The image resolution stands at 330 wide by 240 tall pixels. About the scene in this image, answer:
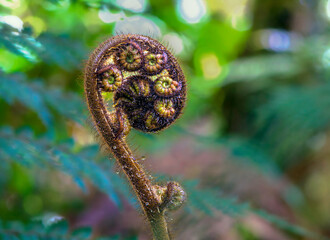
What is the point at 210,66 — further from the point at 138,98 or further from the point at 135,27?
the point at 138,98

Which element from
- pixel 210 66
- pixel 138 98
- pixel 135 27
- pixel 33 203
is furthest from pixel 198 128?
pixel 138 98

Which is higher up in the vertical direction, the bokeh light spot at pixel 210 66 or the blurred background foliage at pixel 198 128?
the bokeh light spot at pixel 210 66

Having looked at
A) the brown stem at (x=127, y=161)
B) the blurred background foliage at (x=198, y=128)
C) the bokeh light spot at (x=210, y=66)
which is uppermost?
the bokeh light spot at (x=210, y=66)

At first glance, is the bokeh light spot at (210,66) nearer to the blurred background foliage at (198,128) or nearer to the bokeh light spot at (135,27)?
the blurred background foliage at (198,128)

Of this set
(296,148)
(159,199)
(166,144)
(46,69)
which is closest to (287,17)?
(296,148)

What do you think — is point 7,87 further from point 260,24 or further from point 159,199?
point 260,24

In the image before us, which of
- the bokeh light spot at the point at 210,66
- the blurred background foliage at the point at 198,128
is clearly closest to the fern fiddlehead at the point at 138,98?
the blurred background foliage at the point at 198,128

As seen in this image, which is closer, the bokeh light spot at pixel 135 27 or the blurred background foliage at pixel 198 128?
the bokeh light spot at pixel 135 27
